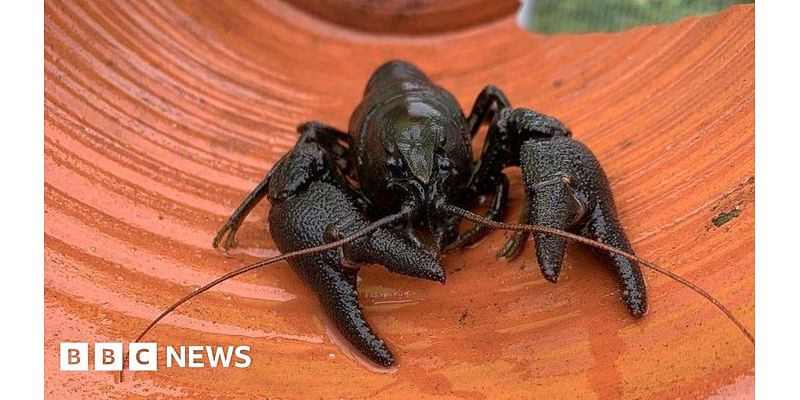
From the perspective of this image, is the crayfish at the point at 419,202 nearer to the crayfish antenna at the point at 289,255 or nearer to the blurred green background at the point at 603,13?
the crayfish antenna at the point at 289,255

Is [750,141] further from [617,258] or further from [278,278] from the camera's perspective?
[278,278]

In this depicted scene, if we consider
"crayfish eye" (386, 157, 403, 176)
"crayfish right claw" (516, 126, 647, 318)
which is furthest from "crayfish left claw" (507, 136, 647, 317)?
"crayfish eye" (386, 157, 403, 176)

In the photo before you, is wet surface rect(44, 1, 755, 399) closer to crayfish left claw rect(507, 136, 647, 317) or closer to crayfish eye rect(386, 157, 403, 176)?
crayfish left claw rect(507, 136, 647, 317)

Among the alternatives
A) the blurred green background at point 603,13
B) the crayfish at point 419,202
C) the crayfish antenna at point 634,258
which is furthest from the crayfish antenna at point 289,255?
the blurred green background at point 603,13

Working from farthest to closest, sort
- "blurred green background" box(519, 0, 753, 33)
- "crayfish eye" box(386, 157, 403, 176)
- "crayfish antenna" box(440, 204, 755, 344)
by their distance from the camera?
"blurred green background" box(519, 0, 753, 33) < "crayfish eye" box(386, 157, 403, 176) < "crayfish antenna" box(440, 204, 755, 344)
